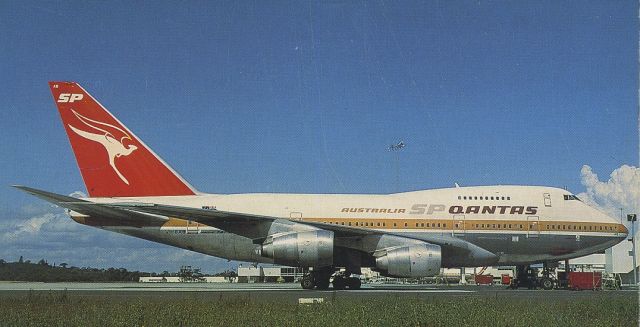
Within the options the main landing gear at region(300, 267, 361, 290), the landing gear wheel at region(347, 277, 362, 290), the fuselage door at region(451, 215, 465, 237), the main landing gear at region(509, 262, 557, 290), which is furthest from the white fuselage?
the landing gear wheel at region(347, 277, 362, 290)

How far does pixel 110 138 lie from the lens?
28.7 metres

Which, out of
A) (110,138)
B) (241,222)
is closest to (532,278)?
(241,222)

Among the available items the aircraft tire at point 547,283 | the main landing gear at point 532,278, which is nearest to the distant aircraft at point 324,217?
the main landing gear at point 532,278

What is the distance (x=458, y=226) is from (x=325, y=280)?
234 inches

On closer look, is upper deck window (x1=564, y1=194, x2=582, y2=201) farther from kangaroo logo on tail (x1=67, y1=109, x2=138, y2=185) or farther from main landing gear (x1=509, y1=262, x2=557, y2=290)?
kangaroo logo on tail (x1=67, y1=109, x2=138, y2=185)

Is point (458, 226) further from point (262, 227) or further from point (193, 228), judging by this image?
point (193, 228)

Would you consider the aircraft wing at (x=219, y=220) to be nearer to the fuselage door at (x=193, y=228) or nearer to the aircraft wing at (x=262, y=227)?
the aircraft wing at (x=262, y=227)

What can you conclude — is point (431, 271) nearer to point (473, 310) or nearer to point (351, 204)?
point (351, 204)

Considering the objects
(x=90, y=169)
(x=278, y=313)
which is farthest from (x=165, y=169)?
(x=278, y=313)

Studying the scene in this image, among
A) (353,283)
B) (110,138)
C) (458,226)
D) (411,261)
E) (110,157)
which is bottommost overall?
(353,283)

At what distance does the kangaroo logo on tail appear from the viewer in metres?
28.6

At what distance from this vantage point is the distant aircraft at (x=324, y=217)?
2480cm

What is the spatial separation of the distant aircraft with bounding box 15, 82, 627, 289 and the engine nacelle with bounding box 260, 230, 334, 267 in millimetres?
79

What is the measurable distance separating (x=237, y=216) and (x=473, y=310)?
13.9 m
